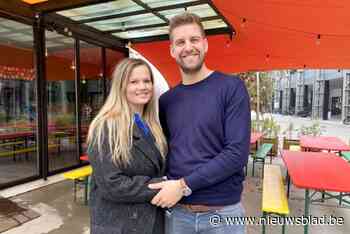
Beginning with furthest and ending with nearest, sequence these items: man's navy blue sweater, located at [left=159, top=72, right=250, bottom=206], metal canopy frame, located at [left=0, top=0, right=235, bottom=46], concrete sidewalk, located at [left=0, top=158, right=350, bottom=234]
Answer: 1. metal canopy frame, located at [left=0, top=0, right=235, bottom=46]
2. concrete sidewalk, located at [left=0, top=158, right=350, bottom=234]
3. man's navy blue sweater, located at [left=159, top=72, right=250, bottom=206]

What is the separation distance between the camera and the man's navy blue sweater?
3.43 feet

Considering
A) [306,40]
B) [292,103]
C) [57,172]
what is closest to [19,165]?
[57,172]

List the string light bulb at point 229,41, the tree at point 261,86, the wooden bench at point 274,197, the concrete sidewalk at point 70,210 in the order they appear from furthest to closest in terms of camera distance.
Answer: the tree at point 261,86 → the string light bulb at point 229,41 → the concrete sidewalk at point 70,210 → the wooden bench at point 274,197

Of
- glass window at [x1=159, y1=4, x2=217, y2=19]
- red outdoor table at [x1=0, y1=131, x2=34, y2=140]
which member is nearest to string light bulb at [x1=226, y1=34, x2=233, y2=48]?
glass window at [x1=159, y1=4, x2=217, y2=19]

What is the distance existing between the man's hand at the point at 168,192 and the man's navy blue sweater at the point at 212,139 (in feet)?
0.17

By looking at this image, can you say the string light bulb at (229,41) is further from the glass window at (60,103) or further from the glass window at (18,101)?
the glass window at (18,101)

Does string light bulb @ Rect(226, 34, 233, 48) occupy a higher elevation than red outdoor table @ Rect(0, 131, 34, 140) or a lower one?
Result: higher

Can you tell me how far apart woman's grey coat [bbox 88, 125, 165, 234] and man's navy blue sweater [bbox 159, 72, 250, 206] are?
0.11 metres

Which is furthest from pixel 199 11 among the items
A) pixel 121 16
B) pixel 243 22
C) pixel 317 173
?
pixel 317 173

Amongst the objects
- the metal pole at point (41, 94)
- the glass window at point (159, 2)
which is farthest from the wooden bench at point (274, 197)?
the metal pole at point (41, 94)

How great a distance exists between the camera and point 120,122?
113 cm

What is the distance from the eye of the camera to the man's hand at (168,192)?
1052mm

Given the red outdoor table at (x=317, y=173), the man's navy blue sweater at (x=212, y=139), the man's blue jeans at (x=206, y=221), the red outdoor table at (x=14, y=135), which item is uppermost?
the man's navy blue sweater at (x=212, y=139)

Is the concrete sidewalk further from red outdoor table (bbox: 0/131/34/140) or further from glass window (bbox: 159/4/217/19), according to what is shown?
glass window (bbox: 159/4/217/19)
